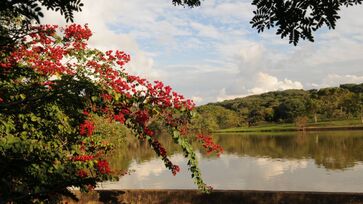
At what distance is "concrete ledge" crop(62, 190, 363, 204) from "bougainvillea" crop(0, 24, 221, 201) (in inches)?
221

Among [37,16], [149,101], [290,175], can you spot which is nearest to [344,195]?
[149,101]

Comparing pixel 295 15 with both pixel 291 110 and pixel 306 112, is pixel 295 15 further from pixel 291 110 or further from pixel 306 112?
pixel 291 110

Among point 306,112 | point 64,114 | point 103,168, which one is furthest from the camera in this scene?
point 306,112

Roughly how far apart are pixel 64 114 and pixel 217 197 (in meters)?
8.32

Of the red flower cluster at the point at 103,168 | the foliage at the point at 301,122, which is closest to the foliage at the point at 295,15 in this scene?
the red flower cluster at the point at 103,168

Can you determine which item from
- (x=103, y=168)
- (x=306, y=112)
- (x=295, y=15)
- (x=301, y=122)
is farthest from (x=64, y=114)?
(x=306, y=112)

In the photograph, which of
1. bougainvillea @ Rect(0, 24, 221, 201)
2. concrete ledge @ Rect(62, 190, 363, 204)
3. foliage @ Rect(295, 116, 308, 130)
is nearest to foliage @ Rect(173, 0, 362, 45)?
bougainvillea @ Rect(0, 24, 221, 201)

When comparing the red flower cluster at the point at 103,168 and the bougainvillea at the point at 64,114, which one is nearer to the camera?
the bougainvillea at the point at 64,114

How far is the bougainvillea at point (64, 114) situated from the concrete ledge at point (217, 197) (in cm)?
563

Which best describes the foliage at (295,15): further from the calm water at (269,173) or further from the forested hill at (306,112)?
the forested hill at (306,112)

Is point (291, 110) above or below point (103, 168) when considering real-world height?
above

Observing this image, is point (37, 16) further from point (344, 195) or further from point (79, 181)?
point (344, 195)

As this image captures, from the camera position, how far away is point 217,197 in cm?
1369

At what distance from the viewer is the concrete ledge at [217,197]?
40.8ft
